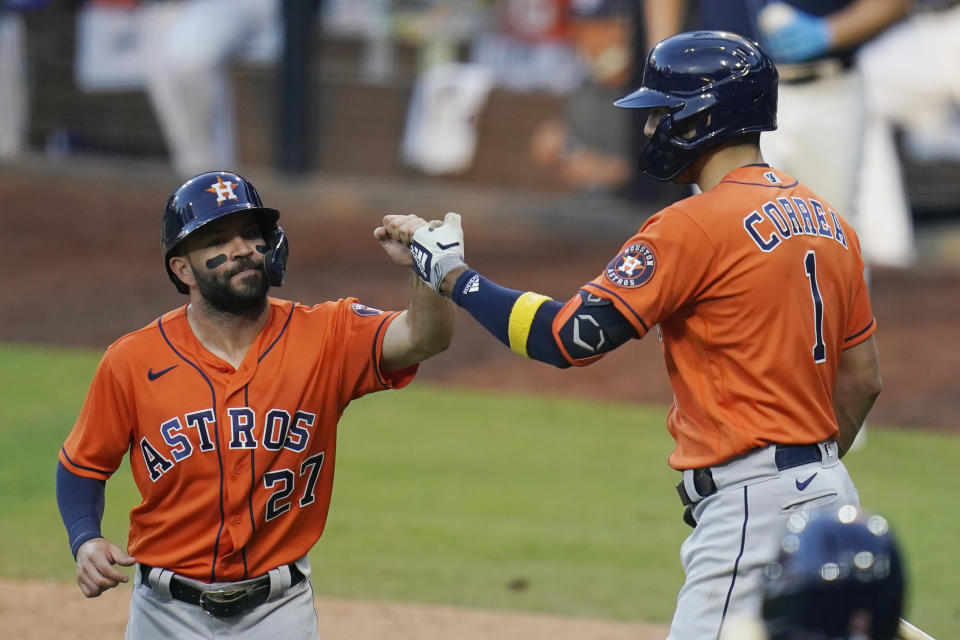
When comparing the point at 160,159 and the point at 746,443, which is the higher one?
the point at 746,443

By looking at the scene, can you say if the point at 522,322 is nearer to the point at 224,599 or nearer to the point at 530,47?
the point at 224,599

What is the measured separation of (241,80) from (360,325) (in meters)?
11.3

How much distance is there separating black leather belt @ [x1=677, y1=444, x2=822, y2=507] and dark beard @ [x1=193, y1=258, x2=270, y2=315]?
1125mm

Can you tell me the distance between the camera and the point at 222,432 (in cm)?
339

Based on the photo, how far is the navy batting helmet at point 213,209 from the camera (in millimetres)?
3424

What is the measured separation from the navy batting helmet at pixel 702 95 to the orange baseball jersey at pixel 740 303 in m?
0.14

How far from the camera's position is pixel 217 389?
11.3ft

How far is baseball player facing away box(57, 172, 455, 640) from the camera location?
11.1 feet

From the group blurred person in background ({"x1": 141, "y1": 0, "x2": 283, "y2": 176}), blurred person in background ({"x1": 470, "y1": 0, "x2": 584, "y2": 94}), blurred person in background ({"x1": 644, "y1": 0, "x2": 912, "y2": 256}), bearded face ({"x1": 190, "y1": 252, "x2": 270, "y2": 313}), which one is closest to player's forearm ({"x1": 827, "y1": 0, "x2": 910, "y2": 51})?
blurred person in background ({"x1": 644, "y1": 0, "x2": 912, "y2": 256})

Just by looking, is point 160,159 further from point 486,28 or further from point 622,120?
A: point 622,120

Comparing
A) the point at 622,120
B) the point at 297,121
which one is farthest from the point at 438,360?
→ the point at 297,121

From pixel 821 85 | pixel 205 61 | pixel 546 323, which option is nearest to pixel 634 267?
pixel 546 323

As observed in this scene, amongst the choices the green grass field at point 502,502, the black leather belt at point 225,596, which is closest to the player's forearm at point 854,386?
the black leather belt at point 225,596

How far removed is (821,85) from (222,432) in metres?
3.98
